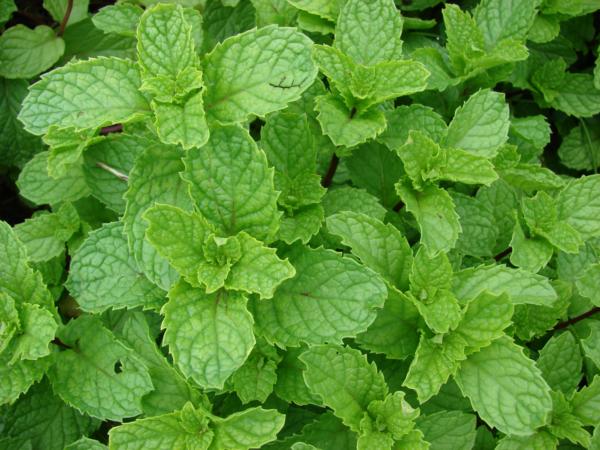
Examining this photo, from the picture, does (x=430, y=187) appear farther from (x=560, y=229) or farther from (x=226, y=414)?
(x=226, y=414)

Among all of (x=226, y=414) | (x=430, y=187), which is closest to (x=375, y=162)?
(x=430, y=187)

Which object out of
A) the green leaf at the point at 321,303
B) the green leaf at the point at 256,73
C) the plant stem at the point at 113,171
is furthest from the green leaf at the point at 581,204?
the plant stem at the point at 113,171

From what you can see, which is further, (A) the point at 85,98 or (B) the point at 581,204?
(B) the point at 581,204

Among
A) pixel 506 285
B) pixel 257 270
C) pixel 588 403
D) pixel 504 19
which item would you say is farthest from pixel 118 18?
pixel 588 403

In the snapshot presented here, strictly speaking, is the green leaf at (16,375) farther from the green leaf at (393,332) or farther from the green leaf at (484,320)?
the green leaf at (484,320)

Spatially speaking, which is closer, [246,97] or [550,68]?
[246,97]

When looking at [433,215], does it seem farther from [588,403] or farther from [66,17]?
[66,17]
